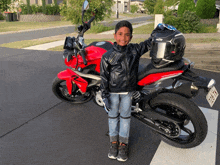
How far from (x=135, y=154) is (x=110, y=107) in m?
0.70

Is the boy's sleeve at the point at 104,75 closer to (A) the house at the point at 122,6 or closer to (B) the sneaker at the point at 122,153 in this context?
(B) the sneaker at the point at 122,153

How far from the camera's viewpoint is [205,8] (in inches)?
688

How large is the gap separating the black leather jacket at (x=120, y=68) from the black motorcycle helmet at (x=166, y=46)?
0.15 metres

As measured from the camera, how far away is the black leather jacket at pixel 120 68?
2.51 metres

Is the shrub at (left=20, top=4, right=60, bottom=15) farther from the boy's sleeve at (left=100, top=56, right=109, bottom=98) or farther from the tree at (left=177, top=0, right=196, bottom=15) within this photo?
the boy's sleeve at (left=100, top=56, right=109, bottom=98)

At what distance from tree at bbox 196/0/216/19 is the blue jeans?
56.2ft

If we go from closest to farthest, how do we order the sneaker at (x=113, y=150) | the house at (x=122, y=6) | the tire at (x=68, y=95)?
the sneaker at (x=113, y=150)
the tire at (x=68, y=95)
the house at (x=122, y=6)

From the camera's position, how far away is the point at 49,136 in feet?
10.7

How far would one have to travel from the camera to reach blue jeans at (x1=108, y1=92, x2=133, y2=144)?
105 inches

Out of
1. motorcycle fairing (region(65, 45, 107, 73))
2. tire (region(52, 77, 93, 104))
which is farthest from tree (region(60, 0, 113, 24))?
motorcycle fairing (region(65, 45, 107, 73))

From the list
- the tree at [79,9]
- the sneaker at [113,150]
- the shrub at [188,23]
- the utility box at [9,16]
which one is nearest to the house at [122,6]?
the utility box at [9,16]

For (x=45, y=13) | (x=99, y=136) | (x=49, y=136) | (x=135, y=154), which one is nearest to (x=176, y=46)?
(x=135, y=154)

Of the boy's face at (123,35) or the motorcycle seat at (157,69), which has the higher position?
the boy's face at (123,35)

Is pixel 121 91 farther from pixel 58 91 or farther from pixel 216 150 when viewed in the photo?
pixel 58 91
